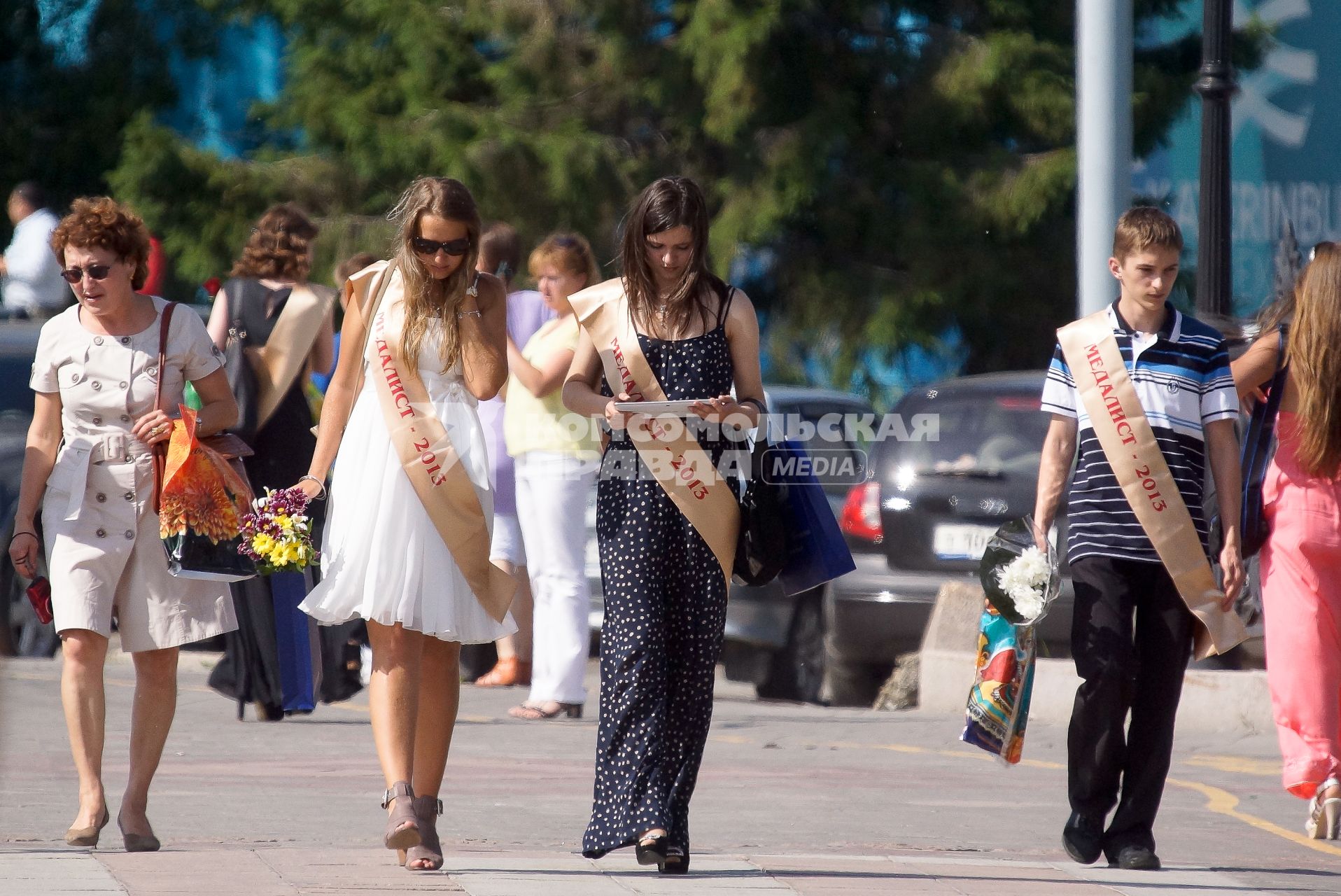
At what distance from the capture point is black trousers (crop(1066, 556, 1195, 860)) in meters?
6.14

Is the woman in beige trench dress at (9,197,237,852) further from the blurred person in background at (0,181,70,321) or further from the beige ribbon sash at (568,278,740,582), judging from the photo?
the blurred person in background at (0,181,70,321)

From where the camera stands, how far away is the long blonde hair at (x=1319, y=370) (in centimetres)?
660

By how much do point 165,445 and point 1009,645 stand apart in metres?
2.47

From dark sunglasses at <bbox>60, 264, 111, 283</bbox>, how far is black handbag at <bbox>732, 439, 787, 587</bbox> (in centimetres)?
187

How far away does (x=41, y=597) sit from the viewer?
599cm

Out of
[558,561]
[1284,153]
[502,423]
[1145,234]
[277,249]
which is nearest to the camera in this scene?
[1145,234]

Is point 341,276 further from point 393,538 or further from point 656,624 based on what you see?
point 656,624

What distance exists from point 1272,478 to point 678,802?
228cm

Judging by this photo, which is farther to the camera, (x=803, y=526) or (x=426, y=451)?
(x=803, y=526)

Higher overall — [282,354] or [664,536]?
[282,354]

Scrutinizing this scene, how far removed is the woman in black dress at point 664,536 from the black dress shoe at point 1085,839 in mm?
1114

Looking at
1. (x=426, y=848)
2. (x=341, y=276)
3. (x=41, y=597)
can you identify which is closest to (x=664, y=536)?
(x=426, y=848)

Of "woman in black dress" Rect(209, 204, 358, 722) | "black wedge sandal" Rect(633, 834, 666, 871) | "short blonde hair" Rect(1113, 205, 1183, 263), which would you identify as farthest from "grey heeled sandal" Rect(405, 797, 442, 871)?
"woman in black dress" Rect(209, 204, 358, 722)

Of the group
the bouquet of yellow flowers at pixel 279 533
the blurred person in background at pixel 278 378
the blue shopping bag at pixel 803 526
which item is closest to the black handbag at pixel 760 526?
the blue shopping bag at pixel 803 526
